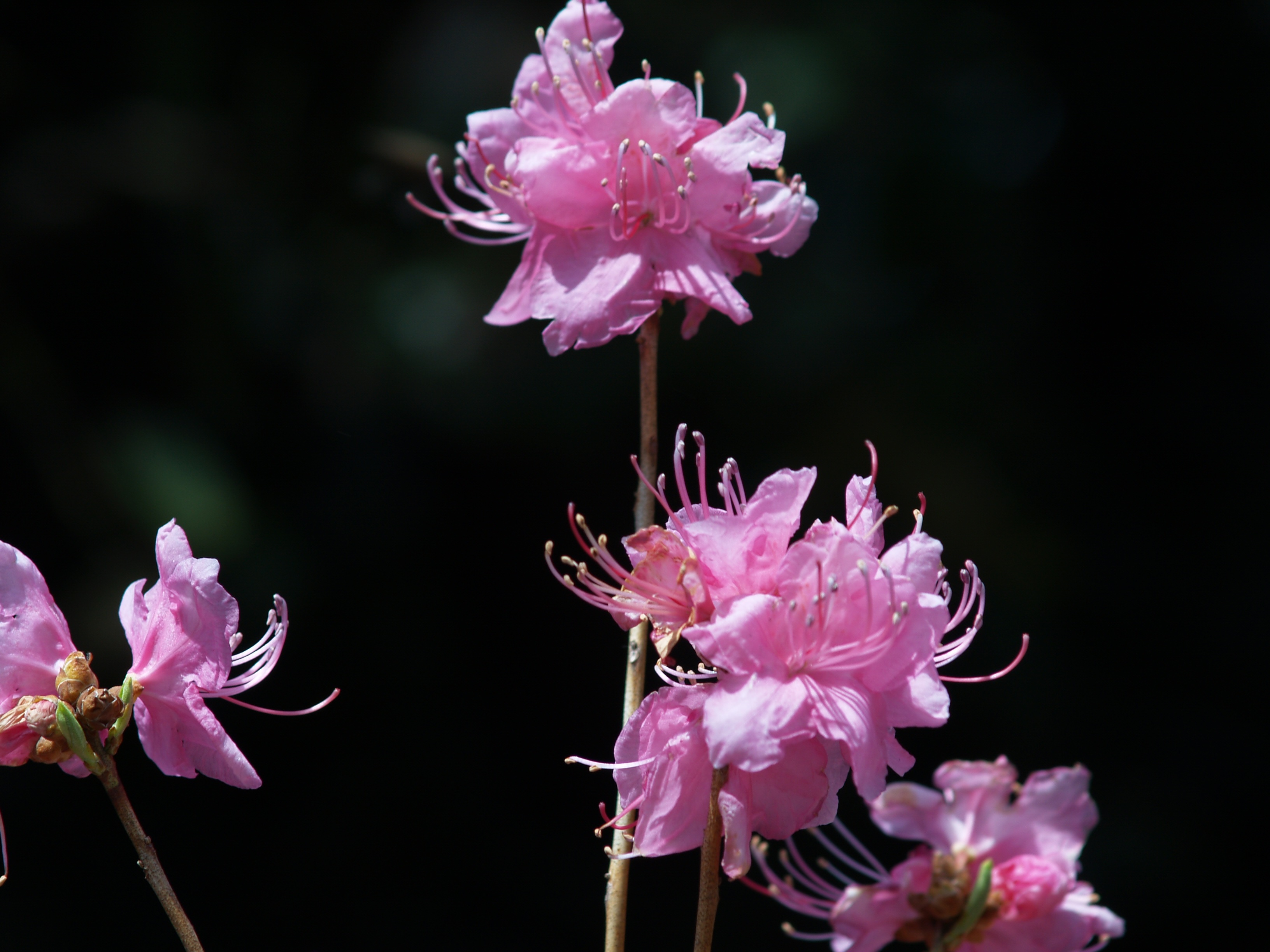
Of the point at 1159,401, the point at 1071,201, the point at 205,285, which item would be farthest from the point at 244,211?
the point at 1159,401

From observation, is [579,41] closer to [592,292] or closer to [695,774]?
[592,292]

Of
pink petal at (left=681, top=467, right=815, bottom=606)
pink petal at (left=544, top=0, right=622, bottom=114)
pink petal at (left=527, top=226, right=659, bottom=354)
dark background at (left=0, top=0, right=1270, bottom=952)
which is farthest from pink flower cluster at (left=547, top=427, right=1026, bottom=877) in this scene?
dark background at (left=0, top=0, right=1270, bottom=952)

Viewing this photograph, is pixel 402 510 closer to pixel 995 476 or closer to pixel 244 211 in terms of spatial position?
pixel 244 211

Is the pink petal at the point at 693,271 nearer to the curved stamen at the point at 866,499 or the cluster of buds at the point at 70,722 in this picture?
the curved stamen at the point at 866,499

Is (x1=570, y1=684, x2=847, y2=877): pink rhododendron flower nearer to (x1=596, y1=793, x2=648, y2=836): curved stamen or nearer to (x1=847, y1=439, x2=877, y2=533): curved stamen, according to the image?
(x1=596, y1=793, x2=648, y2=836): curved stamen

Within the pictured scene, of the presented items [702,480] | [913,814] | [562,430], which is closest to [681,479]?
[702,480]

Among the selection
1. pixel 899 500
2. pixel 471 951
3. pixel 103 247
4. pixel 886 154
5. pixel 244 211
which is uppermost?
pixel 886 154
